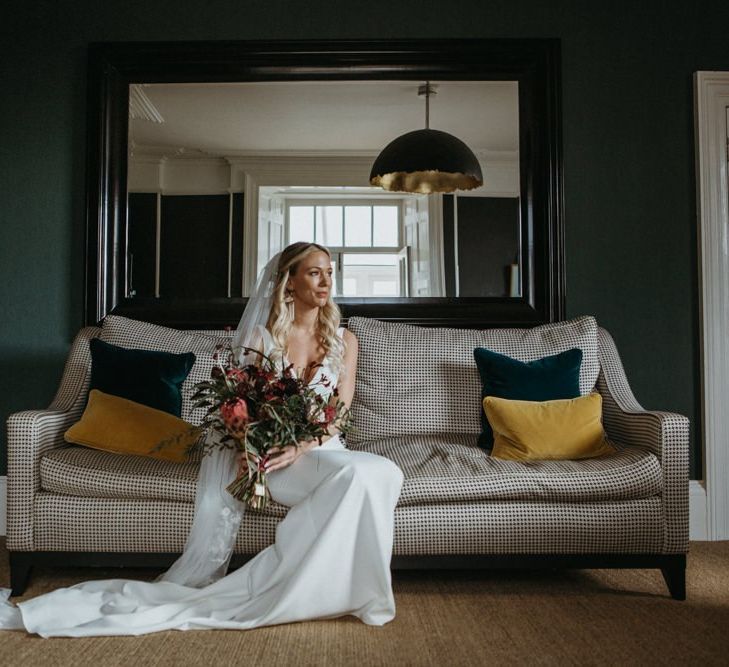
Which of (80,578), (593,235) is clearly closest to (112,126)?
(80,578)

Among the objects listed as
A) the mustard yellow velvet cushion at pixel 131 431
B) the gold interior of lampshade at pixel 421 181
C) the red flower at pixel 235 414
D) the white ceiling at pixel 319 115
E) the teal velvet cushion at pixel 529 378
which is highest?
the white ceiling at pixel 319 115

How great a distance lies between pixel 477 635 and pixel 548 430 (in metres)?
0.86

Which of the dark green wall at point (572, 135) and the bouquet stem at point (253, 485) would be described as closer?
the bouquet stem at point (253, 485)

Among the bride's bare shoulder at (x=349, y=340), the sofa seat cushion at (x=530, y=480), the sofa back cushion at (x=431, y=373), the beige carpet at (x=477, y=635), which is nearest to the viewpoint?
the beige carpet at (x=477, y=635)

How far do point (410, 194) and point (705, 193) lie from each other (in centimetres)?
143

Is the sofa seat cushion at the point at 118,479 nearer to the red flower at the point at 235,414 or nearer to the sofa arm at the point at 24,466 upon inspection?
the sofa arm at the point at 24,466

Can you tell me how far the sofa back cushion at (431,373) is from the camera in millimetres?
3197

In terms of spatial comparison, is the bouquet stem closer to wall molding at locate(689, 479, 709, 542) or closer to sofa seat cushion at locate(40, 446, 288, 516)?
sofa seat cushion at locate(40, 446, 288, 516)

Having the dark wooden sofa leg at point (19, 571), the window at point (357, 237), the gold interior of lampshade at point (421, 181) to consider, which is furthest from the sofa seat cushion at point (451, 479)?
the gold interior of lampshade at point (421, 181)

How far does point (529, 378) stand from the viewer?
299 cm

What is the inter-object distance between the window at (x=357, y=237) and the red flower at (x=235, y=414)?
1.39 meters

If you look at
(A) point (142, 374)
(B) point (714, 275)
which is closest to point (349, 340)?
(A) point (142, 374)

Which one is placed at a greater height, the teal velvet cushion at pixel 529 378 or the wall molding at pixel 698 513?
the teal velvet cushion at pixel 529 378

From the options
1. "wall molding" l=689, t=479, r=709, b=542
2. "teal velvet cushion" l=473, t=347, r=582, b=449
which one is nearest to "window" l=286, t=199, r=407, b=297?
"teal velvet cushion" l=473, t=347, r=582, b=449
